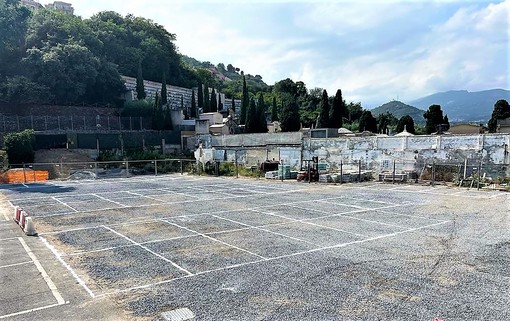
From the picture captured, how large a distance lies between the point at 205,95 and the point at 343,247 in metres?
59.0

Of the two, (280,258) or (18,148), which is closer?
(280,258)

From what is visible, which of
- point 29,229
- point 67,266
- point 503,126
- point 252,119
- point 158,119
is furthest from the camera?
point 158,119

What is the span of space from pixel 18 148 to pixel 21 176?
806 cm

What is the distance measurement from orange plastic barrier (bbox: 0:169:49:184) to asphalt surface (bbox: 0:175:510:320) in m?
13.9

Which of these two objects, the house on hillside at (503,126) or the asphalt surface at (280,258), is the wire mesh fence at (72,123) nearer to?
the asphalt surface at (280,258)

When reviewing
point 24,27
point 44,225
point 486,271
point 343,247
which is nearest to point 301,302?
point 343,247

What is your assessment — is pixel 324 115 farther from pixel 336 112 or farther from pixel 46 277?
pixel 46 277

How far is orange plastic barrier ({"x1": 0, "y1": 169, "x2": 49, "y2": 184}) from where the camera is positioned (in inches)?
1072

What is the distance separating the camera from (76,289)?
6703mm

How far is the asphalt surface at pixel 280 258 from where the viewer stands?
19.5 ft

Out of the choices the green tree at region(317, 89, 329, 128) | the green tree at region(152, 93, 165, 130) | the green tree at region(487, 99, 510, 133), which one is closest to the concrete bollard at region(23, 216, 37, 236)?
the green tree at region(152, 93, 165, 130)

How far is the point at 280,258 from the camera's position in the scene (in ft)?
27.5

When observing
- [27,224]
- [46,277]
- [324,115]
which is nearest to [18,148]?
[27,224]

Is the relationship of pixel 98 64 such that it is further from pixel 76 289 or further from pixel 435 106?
pixel 76 289
